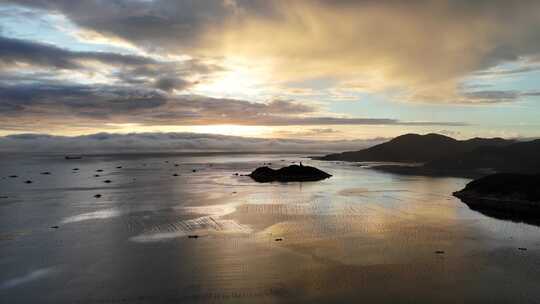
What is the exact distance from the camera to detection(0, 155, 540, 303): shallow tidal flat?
72.6 feet

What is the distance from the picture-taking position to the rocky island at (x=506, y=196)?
156 ft

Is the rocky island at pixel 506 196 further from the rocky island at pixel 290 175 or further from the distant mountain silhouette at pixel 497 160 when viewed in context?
the distant mountain silhouette at pixel 497 160

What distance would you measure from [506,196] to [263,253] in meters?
40.4

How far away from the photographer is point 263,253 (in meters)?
29.4

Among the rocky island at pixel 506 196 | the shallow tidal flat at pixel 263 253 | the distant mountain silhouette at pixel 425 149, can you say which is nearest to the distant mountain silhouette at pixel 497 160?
the distant mountain silhouette at pixel 425 149

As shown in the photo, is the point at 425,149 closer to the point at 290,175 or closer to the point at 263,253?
the point at 290,175

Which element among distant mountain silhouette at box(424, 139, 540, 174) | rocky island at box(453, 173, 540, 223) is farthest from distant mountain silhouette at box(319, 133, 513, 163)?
rocky island at box(453, 173, 540, 223)

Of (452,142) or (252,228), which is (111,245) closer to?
(252,228)

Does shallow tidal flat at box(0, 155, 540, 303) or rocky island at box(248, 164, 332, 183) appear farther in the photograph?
rocky island at box(248, 164, 332, 183)

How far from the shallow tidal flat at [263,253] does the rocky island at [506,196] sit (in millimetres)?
3985

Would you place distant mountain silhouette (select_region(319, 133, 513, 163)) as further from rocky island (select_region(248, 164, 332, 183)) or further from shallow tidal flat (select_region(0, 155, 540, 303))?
→ shallow tidal flat (select_region(0, 155, 540, 303))

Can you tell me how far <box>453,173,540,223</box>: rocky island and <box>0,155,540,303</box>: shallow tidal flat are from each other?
13.1 feet

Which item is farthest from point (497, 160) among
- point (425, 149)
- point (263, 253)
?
point (263, 253)

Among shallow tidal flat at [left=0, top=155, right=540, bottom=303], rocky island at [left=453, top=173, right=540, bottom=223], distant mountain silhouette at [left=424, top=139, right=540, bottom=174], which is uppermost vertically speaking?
distant mountain silhouette at [left=424, top=139, right=540, bottom=174]
